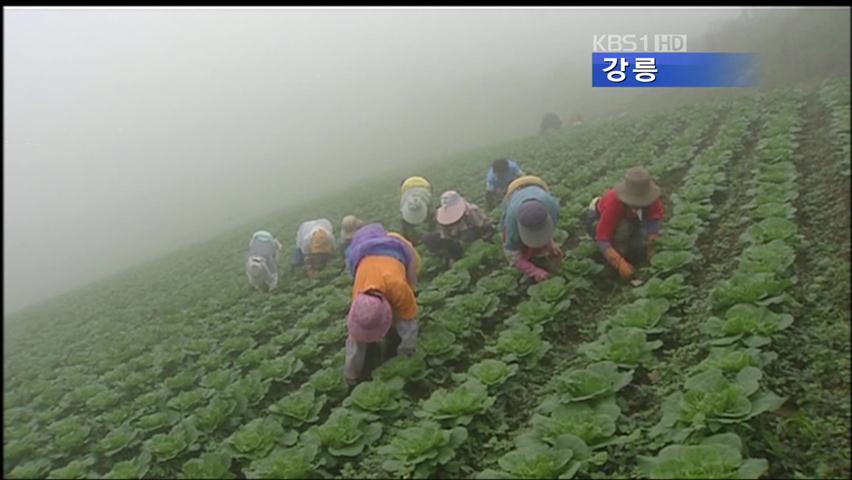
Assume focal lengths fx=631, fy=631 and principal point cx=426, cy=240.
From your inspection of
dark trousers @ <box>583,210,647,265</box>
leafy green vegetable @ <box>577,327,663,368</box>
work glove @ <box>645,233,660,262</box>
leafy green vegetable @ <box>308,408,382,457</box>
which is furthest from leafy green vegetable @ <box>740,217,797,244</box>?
leafy green vegetable @ <box>308,408,382,457</box>

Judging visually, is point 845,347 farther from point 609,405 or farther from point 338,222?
point 338,222

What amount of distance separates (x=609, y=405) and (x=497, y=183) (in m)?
5.48

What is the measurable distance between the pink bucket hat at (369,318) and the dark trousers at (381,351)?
0.41 metres

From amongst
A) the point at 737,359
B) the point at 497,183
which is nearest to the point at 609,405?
the point at 737,359

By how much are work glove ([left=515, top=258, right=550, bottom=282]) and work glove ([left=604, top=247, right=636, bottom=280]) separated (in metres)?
0.59

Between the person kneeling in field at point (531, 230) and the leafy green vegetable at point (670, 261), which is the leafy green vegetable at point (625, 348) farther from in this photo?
the person kneeling in field at point (531, 230)

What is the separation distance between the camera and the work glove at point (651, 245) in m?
5.92

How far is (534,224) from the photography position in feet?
19.1

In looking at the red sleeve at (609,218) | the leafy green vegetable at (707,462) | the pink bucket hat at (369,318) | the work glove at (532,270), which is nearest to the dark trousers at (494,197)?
the work glove at (532,270)

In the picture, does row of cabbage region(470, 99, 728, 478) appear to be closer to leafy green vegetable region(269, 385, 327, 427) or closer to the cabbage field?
the cabbage field

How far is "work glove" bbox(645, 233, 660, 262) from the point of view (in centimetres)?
592

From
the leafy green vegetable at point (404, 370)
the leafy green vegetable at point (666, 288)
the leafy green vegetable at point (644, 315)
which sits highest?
the leafy green vegetable at point (666, 288)

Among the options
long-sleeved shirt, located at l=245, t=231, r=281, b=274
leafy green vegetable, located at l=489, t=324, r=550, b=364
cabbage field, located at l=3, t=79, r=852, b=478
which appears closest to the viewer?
cabbage field, located at l=3, t=79, r=852, b=478

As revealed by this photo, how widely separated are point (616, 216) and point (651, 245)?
1.49 ft
